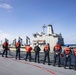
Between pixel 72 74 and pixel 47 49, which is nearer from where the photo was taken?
pixel 72 74

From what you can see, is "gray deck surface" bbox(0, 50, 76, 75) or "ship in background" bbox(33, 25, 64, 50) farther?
"ship in background" bbox(33, 25, 64, 50)

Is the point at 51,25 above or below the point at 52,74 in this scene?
above

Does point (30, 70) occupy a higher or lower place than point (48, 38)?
lower

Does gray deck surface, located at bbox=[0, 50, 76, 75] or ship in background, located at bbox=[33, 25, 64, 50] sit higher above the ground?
ship in background, located at bbox=[33, 25, 64, 50]

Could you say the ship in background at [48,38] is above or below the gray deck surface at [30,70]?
above

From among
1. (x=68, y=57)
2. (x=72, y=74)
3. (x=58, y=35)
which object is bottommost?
(x=72, y=74)

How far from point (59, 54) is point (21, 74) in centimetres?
636

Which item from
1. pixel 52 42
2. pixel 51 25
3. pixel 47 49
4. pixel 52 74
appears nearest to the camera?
pixel 52 74

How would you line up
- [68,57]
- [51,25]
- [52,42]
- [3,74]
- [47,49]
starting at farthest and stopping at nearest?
1. [51,25]
2. [52,42]
3. [47,49]
4. [68,57]
5. [3,74]

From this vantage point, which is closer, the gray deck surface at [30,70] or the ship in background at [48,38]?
the gray deck surface at [30,70]

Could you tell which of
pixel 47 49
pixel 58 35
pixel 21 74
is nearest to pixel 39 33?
pixel 58 35

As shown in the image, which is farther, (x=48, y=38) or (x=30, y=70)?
(x=48, y=38)

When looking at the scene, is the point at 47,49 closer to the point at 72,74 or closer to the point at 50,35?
the point at 72,74

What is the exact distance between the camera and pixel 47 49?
61.8 feet
